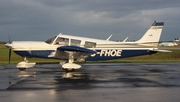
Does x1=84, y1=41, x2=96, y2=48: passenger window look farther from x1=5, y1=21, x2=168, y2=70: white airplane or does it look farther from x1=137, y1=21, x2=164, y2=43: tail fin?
x1=137, y1=21, x2=164, y2=43: tail fin

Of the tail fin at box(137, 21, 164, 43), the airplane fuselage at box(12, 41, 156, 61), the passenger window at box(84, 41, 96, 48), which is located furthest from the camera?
the tail fin at box(137, 21, 164, 43)

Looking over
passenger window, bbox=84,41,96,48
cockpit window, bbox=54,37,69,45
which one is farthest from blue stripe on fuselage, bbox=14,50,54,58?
passenger window, bbox=84,41,96,48

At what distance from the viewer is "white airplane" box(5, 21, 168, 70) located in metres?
14.5

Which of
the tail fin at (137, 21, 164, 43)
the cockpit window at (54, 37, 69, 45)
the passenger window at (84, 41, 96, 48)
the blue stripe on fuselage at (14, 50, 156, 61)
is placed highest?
the tail fin at (137, 21, 164, 43)

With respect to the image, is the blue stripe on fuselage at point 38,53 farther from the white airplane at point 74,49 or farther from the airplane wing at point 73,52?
the airplane wing at point 73,52

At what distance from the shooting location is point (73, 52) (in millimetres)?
14617

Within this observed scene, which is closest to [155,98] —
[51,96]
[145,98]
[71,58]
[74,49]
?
[145,98]

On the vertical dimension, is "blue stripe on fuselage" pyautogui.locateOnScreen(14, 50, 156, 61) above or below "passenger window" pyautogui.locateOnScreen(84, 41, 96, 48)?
below

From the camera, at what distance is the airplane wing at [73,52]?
1393cm

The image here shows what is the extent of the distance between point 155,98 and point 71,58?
8.90 meters

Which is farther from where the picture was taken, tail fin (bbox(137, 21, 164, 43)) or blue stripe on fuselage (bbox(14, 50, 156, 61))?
tail fin (bbox(137, 21, 164, 43))

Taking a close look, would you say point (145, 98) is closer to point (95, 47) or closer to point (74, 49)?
point (74, 49)

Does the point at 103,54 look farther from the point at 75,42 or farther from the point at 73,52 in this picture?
the point at 73,52

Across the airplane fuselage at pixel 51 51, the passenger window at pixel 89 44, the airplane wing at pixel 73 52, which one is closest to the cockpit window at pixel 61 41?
the airplane fuselage at pixel 51 51
